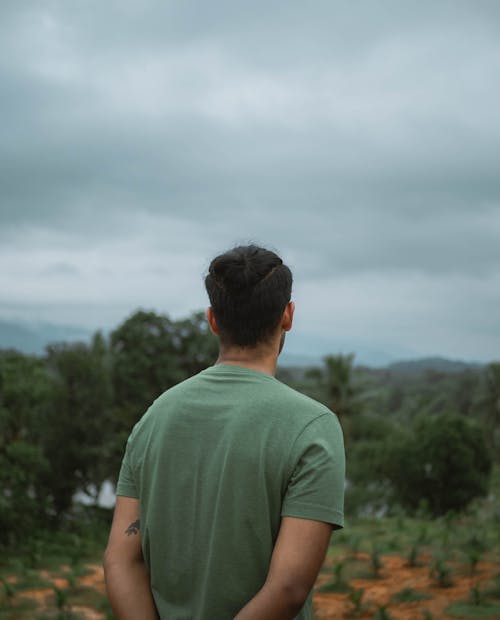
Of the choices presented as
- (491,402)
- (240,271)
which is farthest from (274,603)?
(491,402)

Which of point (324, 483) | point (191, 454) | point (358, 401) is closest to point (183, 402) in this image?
point (191, 454)

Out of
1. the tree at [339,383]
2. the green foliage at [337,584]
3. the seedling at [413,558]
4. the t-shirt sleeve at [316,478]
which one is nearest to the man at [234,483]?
the t-shirt sleeve at [316,478]

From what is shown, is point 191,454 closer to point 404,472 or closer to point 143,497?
point 143,497

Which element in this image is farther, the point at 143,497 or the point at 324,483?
the point at 143,497

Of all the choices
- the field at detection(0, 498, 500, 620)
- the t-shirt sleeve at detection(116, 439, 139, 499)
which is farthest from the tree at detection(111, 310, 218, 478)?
the t-shirt sleeve at detection(116, 439, 139, 499)

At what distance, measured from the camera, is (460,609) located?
24.6ft

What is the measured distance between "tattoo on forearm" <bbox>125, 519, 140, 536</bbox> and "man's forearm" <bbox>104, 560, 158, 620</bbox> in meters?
0.10

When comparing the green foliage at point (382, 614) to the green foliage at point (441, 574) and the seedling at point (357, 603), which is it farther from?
the green foliage at point (441, 574)

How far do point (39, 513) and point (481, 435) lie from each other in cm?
1748

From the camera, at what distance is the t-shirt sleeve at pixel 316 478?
1.95m

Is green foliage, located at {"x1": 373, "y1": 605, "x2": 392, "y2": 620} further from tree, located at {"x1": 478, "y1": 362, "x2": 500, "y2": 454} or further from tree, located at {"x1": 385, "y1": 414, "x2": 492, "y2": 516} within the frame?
tree, located at {"x1": 478, "y1": 362, "x2": 500, "y2": 454}

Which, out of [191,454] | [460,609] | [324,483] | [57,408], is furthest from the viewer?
[57,408]

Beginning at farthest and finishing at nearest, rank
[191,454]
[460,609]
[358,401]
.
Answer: [358,401] < [460,609] < [191,454]

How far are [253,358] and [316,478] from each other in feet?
1.39
